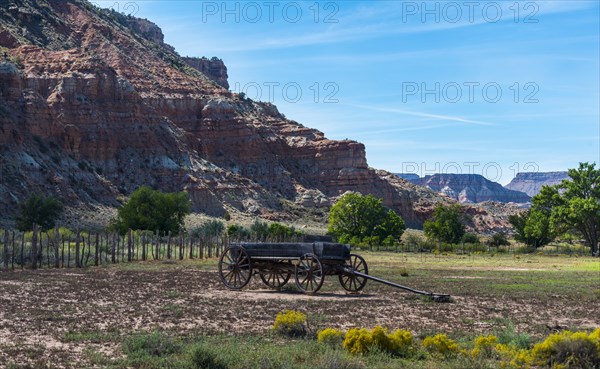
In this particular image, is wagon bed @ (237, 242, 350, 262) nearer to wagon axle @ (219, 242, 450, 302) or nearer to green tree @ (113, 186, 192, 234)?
wagon axle @ (219, 242, 450, 302)

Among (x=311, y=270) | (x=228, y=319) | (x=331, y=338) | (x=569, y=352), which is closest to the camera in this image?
(x=569, y=352)

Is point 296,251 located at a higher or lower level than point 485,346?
higher

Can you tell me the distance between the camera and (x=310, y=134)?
432 feet

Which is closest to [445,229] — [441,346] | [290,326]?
[290,326]

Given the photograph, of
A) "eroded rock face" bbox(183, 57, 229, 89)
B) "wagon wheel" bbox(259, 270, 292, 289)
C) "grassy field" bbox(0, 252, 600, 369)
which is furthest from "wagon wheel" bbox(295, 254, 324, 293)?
"eroded rock face" bbox(183, 57, 229, 89)

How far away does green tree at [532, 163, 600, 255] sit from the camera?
68188mm

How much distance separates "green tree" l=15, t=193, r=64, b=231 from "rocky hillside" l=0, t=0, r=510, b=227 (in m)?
4.62

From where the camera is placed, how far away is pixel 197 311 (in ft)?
49.9

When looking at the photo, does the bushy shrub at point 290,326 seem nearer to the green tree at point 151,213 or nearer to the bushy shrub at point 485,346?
the bushy shrub at point 485,346

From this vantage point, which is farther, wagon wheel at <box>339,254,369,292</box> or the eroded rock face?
the eroded rock face

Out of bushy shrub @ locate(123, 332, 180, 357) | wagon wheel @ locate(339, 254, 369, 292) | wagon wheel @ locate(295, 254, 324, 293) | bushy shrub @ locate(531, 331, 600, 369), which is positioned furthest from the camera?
wagon wheel @ locate(339, 254, 369, 292)

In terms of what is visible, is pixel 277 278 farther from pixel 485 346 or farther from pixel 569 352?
pixel 569 352

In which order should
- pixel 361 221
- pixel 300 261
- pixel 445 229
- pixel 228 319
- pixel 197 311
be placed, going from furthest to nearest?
1. pixel 445 229
2. pixel 361 221
3. pixel 300 261
4. pixel 197 311
5. pixel 228 319

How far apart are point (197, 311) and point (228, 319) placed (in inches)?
57.3
